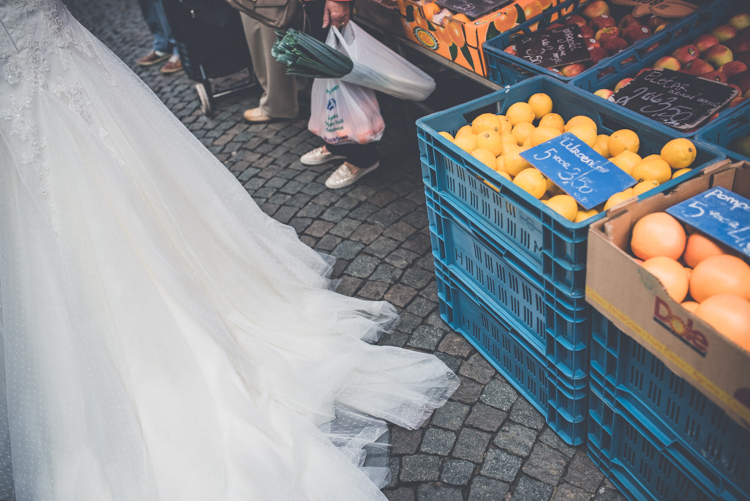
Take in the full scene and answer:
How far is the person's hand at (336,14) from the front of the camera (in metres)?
3.39

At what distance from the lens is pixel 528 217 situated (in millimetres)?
1926

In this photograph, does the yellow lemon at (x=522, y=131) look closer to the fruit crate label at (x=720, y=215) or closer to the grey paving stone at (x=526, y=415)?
the fruit crate label at (x=720, y=215)

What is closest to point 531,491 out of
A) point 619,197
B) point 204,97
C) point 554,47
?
point 619,197

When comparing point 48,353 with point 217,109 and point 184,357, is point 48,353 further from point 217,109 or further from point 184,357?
point 217,109

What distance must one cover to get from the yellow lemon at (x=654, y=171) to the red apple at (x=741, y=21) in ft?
4.60

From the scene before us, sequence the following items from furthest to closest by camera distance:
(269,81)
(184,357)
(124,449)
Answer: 1. (269,81)
2. (184,357)
3. (124,449)

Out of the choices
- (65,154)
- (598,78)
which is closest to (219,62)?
(65,154)

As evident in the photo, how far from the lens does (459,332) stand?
2.94 metres

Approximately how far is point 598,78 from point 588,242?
1.40m

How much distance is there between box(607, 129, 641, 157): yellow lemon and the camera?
2234mm

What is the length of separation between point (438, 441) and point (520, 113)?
1.56 metres

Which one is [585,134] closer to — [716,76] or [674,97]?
[674,97]

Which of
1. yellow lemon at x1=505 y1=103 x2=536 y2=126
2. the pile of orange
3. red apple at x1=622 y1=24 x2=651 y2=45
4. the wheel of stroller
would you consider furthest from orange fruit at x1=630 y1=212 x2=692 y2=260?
the wheel of stroller

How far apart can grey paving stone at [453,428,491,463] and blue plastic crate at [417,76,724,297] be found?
884 mm
